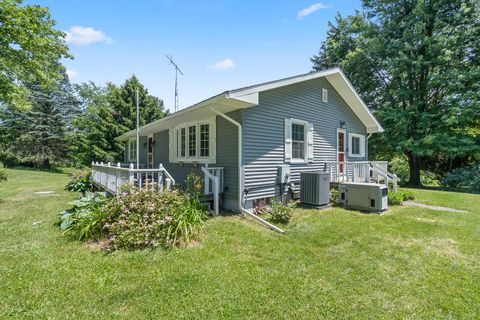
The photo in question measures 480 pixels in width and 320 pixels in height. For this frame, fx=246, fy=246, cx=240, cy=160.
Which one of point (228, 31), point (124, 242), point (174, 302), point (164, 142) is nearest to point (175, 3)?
point (228, 31)

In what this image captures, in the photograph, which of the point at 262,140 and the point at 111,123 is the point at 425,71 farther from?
the point at 111,123

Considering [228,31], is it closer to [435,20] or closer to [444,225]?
[444,225]

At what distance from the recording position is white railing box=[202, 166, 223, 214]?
6348 millimetres

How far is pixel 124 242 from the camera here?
13.5 feet

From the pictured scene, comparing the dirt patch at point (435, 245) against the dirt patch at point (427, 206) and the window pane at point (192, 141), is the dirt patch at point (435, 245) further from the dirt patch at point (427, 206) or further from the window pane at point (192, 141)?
the window pane at point (192, 141)

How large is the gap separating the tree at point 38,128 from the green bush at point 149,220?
23.9 m

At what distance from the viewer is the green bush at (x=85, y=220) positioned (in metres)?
4.62

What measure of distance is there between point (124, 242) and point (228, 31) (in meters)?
8.23

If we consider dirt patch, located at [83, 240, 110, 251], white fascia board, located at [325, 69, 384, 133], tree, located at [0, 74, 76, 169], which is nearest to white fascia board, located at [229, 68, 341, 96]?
white fascia board, located at [325, 69, 384, 133]

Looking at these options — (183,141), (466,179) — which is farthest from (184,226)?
(466,179)

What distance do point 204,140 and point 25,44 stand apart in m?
7.82

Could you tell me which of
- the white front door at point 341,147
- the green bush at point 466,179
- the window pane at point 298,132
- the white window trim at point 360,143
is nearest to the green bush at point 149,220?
the window pane at point 298,132

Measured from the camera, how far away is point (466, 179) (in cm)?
1344

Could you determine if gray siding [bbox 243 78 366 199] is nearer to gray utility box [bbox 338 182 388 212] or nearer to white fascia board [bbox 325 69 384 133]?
white fascia board [bbox 325 69 384 133]
